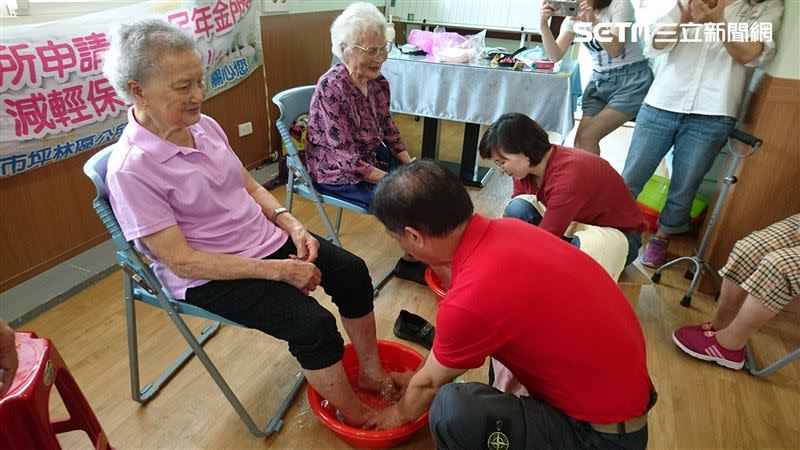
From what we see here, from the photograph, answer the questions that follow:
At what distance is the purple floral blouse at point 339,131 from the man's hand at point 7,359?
1.20 meters

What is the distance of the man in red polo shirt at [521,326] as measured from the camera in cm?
91

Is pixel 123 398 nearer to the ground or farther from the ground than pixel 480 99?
nearer to the ground

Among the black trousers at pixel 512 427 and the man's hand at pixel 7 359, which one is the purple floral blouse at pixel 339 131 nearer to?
the black trousers at pixel 512 427

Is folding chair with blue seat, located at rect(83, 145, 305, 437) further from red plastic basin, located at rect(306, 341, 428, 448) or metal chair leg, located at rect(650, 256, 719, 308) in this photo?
metal chair leg, located at rect(650, 256, 719, 308)

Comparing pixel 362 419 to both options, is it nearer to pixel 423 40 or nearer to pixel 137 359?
pixel 137 359

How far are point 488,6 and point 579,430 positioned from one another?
16.0 feet

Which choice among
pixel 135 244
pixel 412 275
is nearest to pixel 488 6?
pixel 412 275

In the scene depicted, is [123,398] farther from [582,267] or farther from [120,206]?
[582,267]

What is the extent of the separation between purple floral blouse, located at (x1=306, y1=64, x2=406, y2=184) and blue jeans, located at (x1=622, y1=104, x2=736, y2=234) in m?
1.35

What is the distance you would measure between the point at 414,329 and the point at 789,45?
1.90 meters

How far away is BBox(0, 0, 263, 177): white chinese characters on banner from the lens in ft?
5.58

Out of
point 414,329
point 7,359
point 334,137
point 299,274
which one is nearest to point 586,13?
→ point 334,137

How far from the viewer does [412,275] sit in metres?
2.25

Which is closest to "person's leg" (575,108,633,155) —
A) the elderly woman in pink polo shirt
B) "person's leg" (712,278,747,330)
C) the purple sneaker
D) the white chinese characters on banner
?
the purple sneaker
